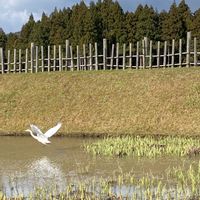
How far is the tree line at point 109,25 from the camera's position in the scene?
5725 cm

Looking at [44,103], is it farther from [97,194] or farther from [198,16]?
[198,16]

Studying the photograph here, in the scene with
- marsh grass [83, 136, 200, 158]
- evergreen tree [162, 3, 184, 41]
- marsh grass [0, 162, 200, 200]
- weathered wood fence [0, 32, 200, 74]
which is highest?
evergreen tree [162, 3, 184, 41]

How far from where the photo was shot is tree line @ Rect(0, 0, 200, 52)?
2254 inches

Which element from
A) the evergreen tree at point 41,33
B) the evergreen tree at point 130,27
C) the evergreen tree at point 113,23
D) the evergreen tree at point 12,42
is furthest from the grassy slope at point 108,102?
the evergreen tree at point 12,42

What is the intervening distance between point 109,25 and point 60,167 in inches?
1907

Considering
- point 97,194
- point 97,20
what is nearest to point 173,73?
point 97,194

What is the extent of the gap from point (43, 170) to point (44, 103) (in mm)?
15473

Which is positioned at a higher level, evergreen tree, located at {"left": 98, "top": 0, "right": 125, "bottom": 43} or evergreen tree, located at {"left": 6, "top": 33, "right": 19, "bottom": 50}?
evergreen tree, located at {"left": 98, "top": 0, "right": 125, "bottom": 43}

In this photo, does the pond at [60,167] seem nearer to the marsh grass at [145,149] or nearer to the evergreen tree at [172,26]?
the marsh grass at [145,149]

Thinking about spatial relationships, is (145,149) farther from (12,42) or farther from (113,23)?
(12,42)

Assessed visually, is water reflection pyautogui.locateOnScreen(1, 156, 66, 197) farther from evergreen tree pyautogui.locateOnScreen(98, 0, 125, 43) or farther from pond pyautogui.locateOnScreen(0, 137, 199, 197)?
evergreen tree pyautogui.locateOnScreen(98, 0, 125, 43)

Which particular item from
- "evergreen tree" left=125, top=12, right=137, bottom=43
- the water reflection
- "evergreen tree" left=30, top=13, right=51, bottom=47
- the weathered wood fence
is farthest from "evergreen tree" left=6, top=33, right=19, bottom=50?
the water reflection

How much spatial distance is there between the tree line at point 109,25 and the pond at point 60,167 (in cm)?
3937

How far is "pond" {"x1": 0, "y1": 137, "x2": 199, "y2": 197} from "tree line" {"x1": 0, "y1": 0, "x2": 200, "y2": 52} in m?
39.4
